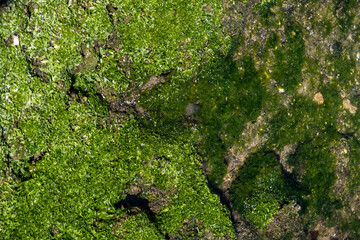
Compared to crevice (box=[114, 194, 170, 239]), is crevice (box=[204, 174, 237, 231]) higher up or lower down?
lower down

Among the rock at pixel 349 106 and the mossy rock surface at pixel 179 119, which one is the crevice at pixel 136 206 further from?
the rock at pixel 349 106

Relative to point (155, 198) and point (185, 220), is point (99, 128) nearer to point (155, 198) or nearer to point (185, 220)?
point (155, 198)

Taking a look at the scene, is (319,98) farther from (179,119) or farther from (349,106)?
(179,119)

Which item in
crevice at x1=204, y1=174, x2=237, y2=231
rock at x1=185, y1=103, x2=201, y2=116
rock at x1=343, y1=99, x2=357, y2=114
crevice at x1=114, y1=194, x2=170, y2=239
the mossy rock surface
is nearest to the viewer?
the mossy rock surface

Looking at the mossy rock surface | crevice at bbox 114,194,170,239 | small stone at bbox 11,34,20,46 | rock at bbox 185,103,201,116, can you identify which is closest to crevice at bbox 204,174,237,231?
the mossy rock surface

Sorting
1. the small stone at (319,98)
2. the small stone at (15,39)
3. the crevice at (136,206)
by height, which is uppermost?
the small stone at (15,39)

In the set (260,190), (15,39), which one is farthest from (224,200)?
(15,39)

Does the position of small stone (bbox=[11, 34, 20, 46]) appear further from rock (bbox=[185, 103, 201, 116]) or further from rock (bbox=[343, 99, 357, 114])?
rock (bbox=[343, 99, 357, 114])

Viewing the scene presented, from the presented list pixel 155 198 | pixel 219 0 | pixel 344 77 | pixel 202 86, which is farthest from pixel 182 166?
pixel 344 77

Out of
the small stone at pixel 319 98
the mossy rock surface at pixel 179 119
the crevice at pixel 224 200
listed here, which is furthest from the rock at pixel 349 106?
the crevice at pixel 224 200
